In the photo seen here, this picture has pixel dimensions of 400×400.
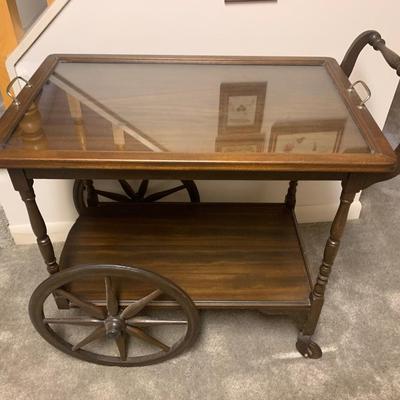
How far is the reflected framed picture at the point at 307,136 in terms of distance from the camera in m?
0.92

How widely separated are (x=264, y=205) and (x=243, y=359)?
20.9 inches

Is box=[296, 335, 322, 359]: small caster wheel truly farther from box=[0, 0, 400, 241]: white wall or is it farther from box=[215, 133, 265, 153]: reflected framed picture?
box=[0, 0, 400, 241]: white wall

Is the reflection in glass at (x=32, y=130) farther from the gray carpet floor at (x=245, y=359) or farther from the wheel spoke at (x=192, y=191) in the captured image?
the gray carpet floor at (x=245, y=359)

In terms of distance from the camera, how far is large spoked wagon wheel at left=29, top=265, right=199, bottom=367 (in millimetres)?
1080

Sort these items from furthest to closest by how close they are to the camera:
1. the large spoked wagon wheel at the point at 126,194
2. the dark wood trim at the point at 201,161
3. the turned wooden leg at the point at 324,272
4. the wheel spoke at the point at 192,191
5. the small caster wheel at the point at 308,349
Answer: the wheel spoke at the point at 192,191 < the large spoked wagon wheel at the point at 126,194 < the small caster wheel at the point at 308,349 < the turned wooden leg at the point at 324,272 < the dark wood trim at the point at 201,161

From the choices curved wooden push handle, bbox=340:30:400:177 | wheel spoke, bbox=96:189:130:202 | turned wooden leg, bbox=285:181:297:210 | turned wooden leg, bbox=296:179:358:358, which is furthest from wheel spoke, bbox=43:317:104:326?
curved wooden push handle, bbox=340:30:400:177

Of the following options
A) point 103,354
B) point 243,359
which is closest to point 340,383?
point 243,359

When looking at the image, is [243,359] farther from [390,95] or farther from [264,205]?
[390,95]

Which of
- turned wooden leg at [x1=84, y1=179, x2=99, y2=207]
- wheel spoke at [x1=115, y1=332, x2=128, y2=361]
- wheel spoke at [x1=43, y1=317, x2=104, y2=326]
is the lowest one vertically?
wheel spoke at [x1=115, y1=332, x2=128, y2=361]

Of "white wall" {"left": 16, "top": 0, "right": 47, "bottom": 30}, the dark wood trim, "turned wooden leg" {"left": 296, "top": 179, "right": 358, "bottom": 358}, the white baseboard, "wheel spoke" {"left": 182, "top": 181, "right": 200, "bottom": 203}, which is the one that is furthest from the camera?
"white wall" {"left": 16, "top": 0, "right": 47, "bottom": 30}

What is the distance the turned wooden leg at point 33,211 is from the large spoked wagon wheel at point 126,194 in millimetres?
354

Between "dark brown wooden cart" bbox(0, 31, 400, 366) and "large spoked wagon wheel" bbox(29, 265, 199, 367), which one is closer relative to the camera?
"dark brown wooden cart" bbox(0, 31, 400, 366)

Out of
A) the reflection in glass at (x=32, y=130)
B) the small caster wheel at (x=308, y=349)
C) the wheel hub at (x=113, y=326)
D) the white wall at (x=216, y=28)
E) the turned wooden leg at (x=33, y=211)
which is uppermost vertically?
the white wall at (x=216, y=28)

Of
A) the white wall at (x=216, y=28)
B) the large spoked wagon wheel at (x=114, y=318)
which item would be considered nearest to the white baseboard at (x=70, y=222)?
the large spoked wagon wheel at (x=114, y=318)
